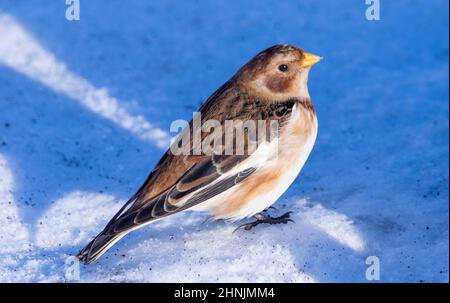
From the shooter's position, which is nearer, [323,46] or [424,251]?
[424,251]

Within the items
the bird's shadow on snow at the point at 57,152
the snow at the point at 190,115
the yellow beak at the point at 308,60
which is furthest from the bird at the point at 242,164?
the bird's shadow on snow at the point at 57,152

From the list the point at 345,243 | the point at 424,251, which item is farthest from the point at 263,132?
the point at 424,251

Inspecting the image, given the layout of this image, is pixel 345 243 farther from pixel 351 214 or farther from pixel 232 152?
pixel 232 152

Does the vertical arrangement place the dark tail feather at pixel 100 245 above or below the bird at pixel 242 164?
below

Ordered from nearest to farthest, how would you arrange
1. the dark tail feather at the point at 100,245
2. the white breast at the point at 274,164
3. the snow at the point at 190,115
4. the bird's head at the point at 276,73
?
the dark tail feather at the point at 100,245, the white breast at the point at 274,164, the snow at the point at 190,115, the bird's head at the point at 276,73

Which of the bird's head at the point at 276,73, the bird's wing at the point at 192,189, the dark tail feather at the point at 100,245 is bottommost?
the dark tail feather at the point at 100,245

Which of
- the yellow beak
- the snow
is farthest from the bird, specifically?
the snow

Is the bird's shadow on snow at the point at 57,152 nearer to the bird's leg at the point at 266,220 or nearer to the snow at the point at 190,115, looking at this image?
the snow at the point at 190,115
